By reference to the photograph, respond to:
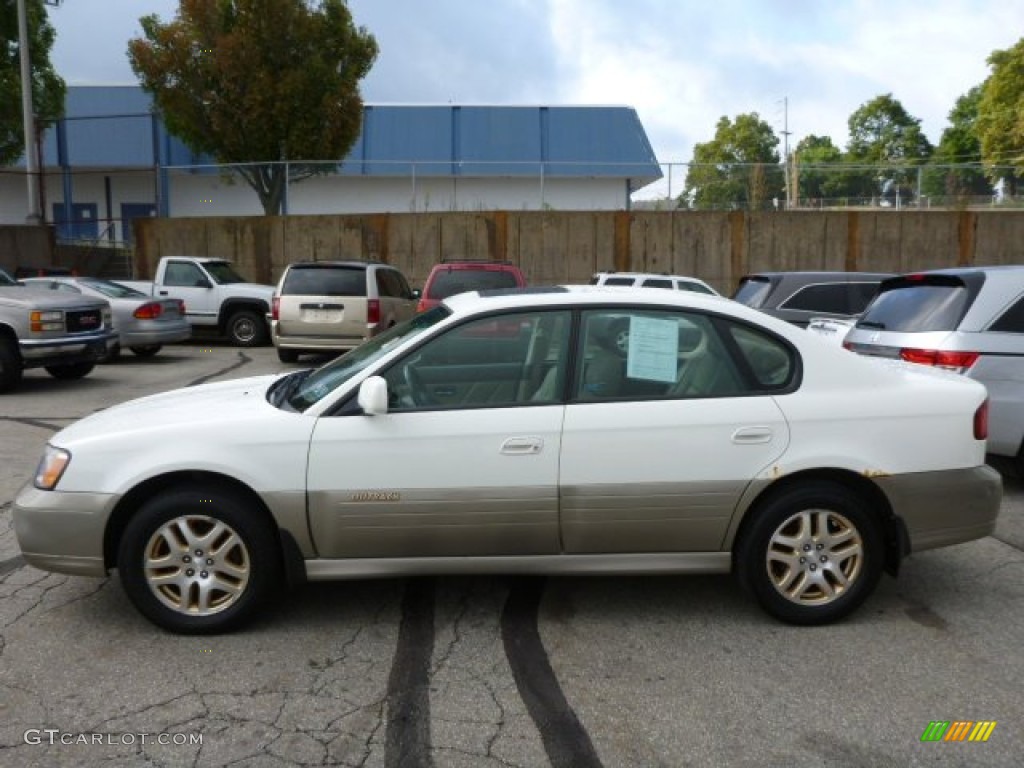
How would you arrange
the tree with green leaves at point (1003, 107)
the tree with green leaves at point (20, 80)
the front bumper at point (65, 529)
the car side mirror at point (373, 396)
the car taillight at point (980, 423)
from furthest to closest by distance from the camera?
the tree with green leaves at point (1003, 107)
the tree with green leaves at point (20, 80)
the car taillight at point (980, 423)
the front bumper at point (65, 529)
the car side mirror at point (373, 396)

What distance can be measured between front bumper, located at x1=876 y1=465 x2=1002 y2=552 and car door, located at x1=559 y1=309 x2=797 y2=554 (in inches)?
24.5

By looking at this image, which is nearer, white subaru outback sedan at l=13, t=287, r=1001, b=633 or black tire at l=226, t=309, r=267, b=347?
white subaru outback sedan at l=13, t=287, r=1001, b=633

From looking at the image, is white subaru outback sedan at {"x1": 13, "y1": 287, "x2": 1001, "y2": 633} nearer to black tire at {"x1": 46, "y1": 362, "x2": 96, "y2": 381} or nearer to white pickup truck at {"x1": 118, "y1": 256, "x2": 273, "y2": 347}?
black tire at {"x1": 46, "y1": 362, "x2": 96, "y2": 381}

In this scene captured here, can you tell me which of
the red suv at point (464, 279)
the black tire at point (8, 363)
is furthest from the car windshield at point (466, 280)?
the black tire at point (8, 363)

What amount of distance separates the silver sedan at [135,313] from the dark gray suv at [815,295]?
9269mm

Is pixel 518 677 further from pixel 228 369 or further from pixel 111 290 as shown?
pixel 111 290

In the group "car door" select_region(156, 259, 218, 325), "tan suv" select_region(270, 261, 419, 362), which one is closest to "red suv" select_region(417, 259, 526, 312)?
"tan suv" select_region(270, 261, 419, 362)

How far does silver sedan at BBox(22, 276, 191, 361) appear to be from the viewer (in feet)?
47.0

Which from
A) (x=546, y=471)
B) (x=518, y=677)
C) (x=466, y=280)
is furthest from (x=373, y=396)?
(x=466, y=280)

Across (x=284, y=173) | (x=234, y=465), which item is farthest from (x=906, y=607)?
(x=284, y=173)

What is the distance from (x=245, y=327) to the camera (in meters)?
17.7

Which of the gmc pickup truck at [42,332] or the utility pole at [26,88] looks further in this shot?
the utility pole at [26,88]

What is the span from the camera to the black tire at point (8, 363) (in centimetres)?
1095

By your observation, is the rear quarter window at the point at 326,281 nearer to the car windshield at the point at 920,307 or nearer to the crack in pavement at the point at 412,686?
the car windshield at the point at 920,307
